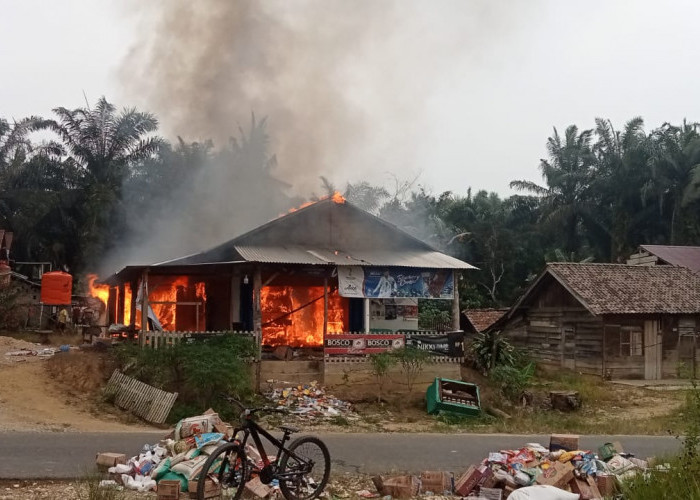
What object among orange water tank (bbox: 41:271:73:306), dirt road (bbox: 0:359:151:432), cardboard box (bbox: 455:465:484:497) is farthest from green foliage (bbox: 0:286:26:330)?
cardboard box (bbox: 455:465:484:497)

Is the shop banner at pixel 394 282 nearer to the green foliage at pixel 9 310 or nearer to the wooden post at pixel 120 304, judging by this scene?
the wooden post at pixel 120 304

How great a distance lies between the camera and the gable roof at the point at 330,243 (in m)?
19.4

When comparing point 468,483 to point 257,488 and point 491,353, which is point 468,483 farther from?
point 491,353

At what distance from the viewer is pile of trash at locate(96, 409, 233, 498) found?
26.5ft

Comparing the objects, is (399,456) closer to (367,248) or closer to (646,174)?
(367,248)

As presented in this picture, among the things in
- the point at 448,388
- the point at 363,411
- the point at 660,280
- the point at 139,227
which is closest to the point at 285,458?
the point at 363,411

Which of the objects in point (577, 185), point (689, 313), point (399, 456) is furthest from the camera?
point (577, 185)

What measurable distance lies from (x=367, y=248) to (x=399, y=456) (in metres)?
11.5

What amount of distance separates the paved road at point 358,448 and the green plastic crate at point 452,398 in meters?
2.69

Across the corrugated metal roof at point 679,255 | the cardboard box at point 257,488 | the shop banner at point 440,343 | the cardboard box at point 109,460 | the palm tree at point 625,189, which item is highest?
the palm tree at point 625,189

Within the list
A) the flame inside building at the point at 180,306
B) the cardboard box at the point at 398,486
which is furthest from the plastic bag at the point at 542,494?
the flame inside building at the point at 180,306

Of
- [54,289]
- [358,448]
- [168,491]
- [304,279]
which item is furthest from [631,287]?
→ [54,289]

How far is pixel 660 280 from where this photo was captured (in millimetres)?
26750

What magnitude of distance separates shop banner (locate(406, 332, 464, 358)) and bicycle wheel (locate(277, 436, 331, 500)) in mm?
10278
